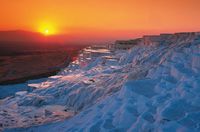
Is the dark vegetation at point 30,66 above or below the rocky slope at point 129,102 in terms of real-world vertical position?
below

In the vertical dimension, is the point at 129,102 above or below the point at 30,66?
above

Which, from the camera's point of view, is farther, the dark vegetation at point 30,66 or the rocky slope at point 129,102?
the dark vegetation at point 30,66

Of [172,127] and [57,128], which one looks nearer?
[172,127]

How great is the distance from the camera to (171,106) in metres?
11.8

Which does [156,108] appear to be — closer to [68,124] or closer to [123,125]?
[123,125]

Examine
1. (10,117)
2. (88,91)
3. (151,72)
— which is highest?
(151,72)

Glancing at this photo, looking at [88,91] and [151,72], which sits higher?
[151,72]

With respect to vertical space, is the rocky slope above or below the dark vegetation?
above

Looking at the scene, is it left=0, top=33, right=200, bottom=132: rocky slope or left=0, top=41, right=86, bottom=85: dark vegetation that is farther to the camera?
left=0, top=41, right=86, bottom=85: dark vegetation

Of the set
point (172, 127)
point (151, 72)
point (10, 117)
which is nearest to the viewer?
point (172, 127)

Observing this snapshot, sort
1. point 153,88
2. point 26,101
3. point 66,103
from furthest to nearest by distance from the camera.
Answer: point 26,101 → point 66,103 → point 153,88

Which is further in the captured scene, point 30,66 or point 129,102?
point 30,66

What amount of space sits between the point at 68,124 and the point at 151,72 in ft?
17.0

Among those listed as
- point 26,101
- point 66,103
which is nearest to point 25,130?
point 66,103
